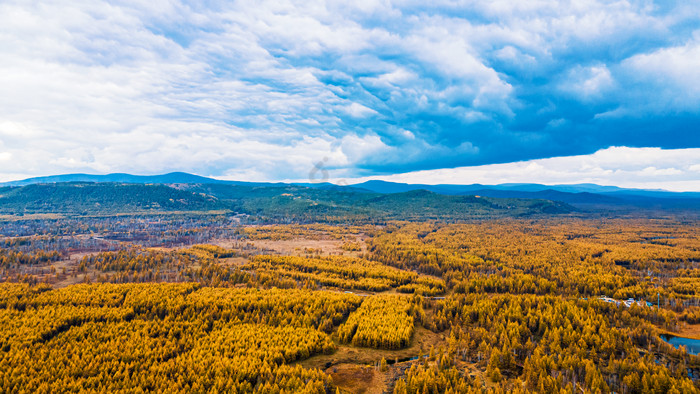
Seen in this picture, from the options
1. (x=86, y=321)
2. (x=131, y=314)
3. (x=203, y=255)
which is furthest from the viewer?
(x=203, y=255)

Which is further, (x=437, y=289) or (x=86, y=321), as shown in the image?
(x=437, y=289)

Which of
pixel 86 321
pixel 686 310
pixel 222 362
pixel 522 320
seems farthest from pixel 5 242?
pixel 686 310

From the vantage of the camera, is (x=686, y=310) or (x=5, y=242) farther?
(x=5, y=242)

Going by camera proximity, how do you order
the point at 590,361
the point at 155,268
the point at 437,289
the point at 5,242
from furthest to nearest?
the point at 5,242, the point at 155,268, the point at 437,289, the point at 590,361

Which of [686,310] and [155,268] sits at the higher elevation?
[686,310]

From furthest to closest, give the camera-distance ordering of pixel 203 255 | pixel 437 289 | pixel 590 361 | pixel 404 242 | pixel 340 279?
pixel 404 242
pixel 203 255
pixel 340 279
pixel 437 289
pixel 590 361

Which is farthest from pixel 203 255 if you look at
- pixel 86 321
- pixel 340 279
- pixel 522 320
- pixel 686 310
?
pixel 686 310

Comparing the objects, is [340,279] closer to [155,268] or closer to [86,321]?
[86,321]

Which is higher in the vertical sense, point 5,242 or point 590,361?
point 590,361

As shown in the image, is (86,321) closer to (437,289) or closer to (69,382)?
(69,382)
